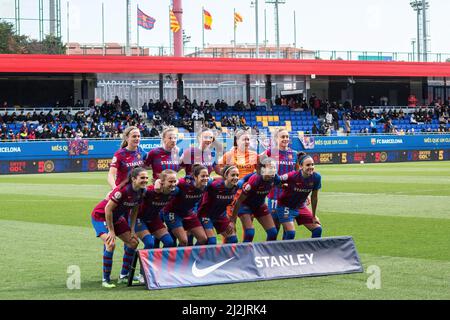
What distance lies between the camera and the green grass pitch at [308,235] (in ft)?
32.3

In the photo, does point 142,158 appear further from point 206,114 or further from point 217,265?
point 206,114

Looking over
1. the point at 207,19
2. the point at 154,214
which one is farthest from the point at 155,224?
the point at 207,19

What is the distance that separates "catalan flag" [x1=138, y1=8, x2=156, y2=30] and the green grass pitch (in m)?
37.5

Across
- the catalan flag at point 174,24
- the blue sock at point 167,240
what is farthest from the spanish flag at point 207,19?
the blue sock at point 167,240

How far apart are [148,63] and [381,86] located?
20732 mm

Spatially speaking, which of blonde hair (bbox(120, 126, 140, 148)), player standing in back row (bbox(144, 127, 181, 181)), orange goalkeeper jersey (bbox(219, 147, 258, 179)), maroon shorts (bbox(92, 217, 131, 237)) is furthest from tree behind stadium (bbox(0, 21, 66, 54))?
maroon shorts (bbox(92, 217, 131, 237))

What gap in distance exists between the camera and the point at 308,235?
52.0 ft

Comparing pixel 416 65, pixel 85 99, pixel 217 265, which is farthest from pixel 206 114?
pixel 217 265

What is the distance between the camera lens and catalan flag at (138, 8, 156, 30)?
64.4 meters

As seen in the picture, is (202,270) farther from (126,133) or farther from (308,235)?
(308,235)

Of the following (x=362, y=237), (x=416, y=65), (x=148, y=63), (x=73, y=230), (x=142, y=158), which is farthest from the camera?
(x=416, y=65)

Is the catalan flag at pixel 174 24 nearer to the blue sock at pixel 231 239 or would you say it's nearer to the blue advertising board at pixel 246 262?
the blue sock at pixel 231 239

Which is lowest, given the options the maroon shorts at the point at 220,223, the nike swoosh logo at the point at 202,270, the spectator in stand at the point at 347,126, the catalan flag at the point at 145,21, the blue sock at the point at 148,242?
the nike swoosh logo at the point at 202,270

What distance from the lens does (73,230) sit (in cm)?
1659
